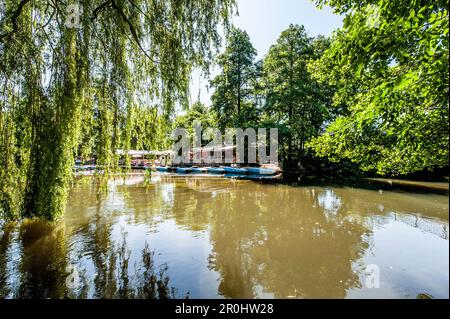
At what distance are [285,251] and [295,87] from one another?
2217 centimetres

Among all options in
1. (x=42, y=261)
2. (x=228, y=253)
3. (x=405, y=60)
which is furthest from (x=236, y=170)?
(x=405, y=60)

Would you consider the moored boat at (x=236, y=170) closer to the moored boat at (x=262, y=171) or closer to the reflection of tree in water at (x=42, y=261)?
the moored boat at (x=262, y=171)

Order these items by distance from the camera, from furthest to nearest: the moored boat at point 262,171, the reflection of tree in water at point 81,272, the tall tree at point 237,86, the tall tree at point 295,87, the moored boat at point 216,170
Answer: the tall tree at point 237,86, the moored boat at point 216,170, the tall tree at point 295,87, the moored boat at point 262,171, the reflection of tree in water at point 81,272

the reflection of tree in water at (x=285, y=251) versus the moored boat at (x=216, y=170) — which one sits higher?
the moored boat at (x=216, y=170)

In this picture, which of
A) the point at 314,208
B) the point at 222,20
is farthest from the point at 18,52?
the point at 314,208

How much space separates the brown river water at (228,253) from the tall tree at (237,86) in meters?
19.0

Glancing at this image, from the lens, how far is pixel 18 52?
179 inches

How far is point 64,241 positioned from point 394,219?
10709 mm

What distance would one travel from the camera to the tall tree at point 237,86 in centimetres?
2797

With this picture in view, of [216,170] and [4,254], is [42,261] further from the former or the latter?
[216,170]

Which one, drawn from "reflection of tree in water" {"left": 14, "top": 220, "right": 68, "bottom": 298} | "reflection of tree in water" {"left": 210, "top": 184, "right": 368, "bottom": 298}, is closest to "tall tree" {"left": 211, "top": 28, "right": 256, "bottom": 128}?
"reflection of tree in water" {"left": 210, "top": 184, "right": 368, "bottom": 298}
